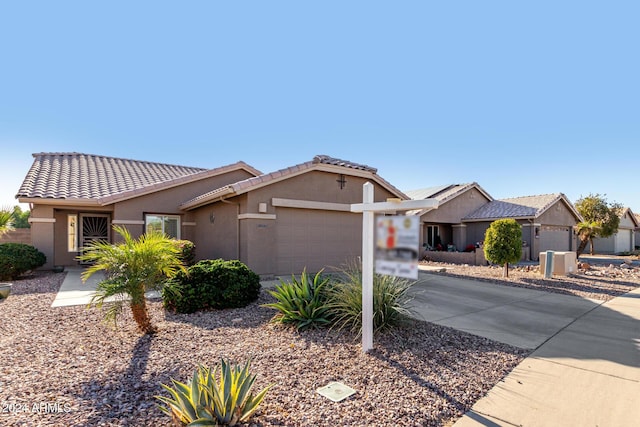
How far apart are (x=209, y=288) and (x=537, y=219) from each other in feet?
72.8

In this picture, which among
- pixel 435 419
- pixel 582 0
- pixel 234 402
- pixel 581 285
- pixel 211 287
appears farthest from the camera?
pixel 581 285

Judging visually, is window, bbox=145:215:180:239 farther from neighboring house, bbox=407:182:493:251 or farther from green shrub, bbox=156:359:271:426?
neighboring house, bbox=407:182:493:251

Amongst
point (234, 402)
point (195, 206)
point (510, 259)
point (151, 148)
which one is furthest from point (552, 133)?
point (151, 148)

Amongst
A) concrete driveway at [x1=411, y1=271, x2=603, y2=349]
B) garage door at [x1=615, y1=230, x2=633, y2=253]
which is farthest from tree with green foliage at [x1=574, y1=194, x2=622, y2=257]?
concrete driveway at [x1=411, y1=271, x2=603, y2=349]

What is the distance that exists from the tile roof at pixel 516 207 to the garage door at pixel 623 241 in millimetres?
13378

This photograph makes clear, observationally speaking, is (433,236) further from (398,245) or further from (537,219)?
(398,245)

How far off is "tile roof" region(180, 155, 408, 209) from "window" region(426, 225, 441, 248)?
11637 mm

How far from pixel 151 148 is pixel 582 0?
2007cm

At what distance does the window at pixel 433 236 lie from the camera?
81.1 feet

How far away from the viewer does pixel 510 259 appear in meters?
12.4

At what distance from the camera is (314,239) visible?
1221 cm

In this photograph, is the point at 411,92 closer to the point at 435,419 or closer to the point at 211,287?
the point at 211,287

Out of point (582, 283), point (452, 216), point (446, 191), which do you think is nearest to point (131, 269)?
point (582, 283)

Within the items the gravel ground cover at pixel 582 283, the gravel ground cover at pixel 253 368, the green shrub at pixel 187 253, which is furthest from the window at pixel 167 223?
the gravel ground cover at pixel 582 283
